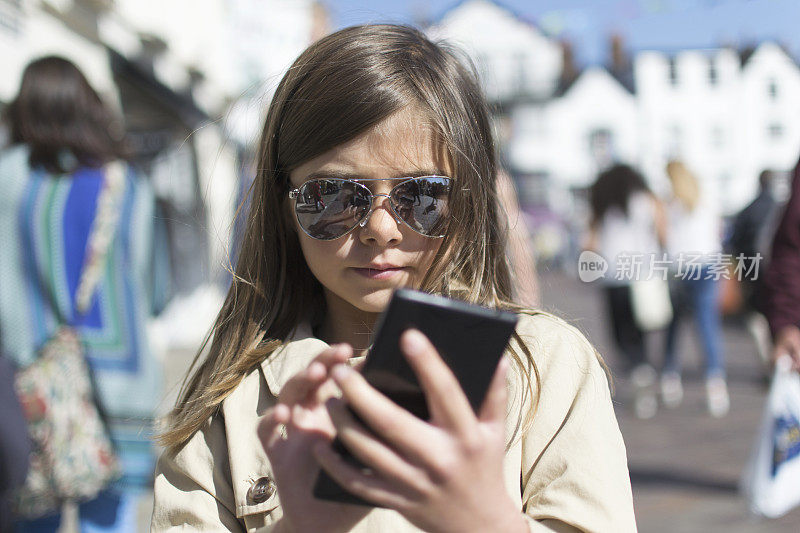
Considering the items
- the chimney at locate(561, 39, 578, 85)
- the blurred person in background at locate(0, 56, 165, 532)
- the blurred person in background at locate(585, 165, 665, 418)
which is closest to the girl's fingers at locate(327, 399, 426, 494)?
the blurred person in background at locate(0, 56, 165, 532)

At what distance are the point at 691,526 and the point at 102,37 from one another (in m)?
6.10

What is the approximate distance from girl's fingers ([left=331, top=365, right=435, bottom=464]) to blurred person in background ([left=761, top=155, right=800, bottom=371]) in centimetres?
240

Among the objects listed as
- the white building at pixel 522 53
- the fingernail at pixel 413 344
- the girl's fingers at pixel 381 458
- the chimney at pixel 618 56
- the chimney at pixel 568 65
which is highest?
the white building at pixel 522 53

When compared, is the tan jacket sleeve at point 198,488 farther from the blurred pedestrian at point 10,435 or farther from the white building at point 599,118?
the white building at point 599,118

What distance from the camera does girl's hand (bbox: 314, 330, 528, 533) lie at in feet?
2.69

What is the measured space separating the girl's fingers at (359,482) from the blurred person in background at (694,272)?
2.51 metres


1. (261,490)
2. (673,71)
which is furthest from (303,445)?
(673,71)

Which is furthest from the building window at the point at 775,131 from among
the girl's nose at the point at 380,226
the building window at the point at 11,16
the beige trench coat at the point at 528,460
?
the building window at the point at 11,16

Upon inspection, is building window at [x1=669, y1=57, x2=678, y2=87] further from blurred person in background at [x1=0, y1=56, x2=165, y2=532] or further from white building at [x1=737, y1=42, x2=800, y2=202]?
blurred person in background at [x1=0, y1=56, x2=165, y2=532]

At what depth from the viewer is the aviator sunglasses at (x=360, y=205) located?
1369mm

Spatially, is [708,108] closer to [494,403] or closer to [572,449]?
[572,449]

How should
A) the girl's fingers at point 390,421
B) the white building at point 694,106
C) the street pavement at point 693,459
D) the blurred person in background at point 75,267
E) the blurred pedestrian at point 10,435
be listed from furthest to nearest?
the street pavement at point 693,459 < the blurred person in background at point 75,267 < the white building at point 694,106 < the blurred pedestrian at point 10,435 < the girl's fingers at point 390,421

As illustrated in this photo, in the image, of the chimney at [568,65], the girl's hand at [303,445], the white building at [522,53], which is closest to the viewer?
the girl's hand at [303,445]

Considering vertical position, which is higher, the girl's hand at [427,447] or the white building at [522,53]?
the white building at [522,53]
